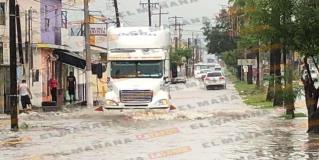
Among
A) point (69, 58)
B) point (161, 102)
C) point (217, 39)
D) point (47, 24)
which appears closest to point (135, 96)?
point (161, 102)

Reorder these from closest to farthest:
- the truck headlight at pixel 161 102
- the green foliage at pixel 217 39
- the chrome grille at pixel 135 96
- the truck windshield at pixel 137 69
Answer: the chrome grille at pixel 135 96
the truck headlight at pixel 161 102
the truck windshield at pixel 137 69
the green foliage at pixel 217 39

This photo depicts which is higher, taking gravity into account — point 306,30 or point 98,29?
point 98,29

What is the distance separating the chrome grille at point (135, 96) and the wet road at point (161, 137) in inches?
25.1

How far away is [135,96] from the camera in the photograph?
99.3 ft

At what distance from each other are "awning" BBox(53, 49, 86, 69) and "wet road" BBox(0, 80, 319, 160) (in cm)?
1283

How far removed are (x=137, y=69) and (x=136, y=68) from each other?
2.7 inches

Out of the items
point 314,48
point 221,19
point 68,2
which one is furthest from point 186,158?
point 221,19

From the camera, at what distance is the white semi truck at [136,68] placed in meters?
30.3

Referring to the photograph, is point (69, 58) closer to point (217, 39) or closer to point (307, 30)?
point (307, 30)

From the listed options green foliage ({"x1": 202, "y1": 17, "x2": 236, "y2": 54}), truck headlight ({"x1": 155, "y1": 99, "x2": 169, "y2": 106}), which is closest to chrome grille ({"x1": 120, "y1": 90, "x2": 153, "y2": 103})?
truck headlight ({"x1": 155, "y1": 99, "x2": 169, "y2": 106})

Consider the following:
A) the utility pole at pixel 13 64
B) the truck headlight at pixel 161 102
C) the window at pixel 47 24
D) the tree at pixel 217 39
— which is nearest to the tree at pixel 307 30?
the utility pole at pixel 13 64

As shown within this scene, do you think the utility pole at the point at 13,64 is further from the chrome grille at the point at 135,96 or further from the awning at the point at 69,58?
the awning at the point at 69,58

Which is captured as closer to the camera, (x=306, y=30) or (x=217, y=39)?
(x=306, y=30)

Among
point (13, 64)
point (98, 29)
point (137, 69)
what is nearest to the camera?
point (13, 64)
